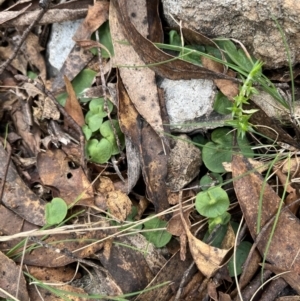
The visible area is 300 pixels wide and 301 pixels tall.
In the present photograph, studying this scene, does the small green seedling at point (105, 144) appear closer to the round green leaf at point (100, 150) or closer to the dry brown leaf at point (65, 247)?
the round green leaf at point (100, 150)

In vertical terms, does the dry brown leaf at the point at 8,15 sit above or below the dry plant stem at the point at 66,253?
above

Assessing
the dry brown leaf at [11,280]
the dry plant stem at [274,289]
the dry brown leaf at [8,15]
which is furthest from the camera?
the dry brown leaf at [8,15]

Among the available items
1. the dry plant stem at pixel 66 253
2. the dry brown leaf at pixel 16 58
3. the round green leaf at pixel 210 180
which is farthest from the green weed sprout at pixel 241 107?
the dry brown leaf at pixel 16 58

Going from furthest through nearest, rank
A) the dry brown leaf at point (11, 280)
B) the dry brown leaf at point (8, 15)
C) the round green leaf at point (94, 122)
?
1. the dry brown leaf at point (8, 15)
2. the round green leaf at point (94, 122)
3. the dry brown leaf at point (11, 280)

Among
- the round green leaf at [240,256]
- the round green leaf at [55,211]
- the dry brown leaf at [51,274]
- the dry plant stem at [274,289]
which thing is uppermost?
the round green leaf at [55,211]

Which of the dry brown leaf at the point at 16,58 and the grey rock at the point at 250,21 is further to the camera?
the dry brown leaf at the point at 16,58

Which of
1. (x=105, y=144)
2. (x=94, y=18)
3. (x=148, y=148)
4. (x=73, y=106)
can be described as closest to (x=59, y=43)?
(x=94, y=18)

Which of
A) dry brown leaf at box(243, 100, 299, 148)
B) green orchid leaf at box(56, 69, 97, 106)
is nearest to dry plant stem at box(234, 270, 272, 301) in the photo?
dry brown leaf at box(243, 100, 299, 148)
